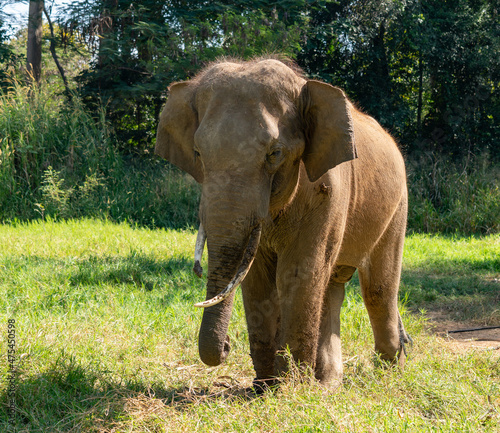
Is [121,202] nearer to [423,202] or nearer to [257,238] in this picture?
[423,202]

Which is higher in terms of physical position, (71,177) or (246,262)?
(246,262)

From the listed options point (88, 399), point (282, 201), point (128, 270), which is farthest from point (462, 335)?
point (88, 399)

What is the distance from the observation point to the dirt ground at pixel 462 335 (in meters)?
5.12

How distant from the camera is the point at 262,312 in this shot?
12.0ft

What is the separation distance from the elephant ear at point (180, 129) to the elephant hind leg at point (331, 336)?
1.46 meters

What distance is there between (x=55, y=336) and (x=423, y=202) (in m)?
9.60

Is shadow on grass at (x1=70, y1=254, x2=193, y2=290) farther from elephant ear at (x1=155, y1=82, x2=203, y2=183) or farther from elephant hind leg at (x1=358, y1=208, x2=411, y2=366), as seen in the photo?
elephant ear at (x1=155, y1=82, x2=203, y2=183)

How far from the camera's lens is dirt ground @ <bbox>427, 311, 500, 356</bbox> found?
5121 mm

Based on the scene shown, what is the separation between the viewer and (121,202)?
11516mm

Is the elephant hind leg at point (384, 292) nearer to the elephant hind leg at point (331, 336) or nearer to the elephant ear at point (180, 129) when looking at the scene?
the elephant hind leg at point (331, 336)

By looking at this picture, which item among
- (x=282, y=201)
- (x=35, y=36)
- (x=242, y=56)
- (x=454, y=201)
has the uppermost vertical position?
(x=35, y=36)

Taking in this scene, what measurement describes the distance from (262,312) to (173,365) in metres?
0.99

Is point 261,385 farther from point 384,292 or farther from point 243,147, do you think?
point 243,147

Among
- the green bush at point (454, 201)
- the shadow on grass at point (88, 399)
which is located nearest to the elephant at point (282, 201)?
the shadow on grass at point (88, 399)
